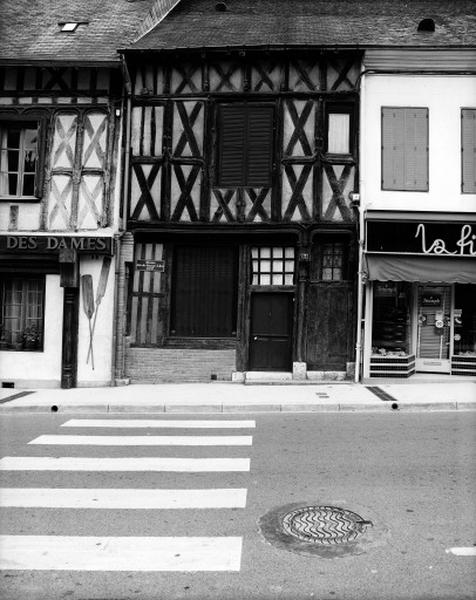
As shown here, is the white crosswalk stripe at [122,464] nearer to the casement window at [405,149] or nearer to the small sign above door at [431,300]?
the small sign above door at [431,300]

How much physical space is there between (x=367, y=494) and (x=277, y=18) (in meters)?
14.0

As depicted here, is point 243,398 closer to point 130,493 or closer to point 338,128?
point 130,493

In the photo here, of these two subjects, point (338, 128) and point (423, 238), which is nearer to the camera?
point (423, 238)

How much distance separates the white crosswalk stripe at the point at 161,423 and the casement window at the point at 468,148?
776cm

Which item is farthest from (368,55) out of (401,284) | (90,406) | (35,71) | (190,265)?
(90,406)

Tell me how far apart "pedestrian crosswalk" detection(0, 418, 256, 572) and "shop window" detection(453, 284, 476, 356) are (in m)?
6.52

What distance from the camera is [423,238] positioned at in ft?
39.0

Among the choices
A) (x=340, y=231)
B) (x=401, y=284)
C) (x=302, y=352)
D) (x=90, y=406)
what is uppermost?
(x=340, y=231)

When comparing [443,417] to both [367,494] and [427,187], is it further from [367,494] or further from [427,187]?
[427,187]

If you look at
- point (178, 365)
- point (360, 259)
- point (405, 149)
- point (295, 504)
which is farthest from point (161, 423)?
→ point (405, 149)

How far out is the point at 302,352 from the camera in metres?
12.3

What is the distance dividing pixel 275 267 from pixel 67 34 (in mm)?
7970

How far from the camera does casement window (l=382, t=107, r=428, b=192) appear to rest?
12.4m

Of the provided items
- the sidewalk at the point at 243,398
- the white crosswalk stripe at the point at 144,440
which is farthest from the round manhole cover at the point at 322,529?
the sidewalk at the point at 243,398
